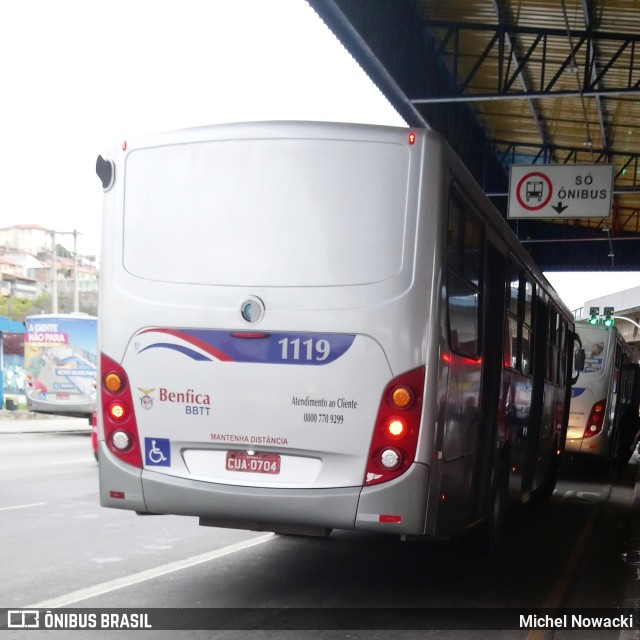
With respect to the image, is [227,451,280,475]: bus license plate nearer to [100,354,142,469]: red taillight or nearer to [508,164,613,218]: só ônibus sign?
[100,354,142,469]: red taillight

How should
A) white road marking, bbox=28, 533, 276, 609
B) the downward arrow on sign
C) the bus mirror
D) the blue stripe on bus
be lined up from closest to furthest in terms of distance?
the blue stripe on bus, white road marking, bbox=28, 533, 276, 609, the bus mirror, the downward arrow on sign

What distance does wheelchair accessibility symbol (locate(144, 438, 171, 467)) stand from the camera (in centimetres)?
646

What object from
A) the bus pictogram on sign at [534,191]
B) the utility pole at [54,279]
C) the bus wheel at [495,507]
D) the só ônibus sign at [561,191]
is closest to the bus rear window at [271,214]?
the bus wheel at [495,507]

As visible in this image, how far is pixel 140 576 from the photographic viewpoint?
24.0ft

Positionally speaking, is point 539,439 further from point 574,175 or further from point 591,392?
point 574,175

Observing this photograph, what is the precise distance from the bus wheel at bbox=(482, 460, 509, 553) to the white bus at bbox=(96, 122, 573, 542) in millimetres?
1716

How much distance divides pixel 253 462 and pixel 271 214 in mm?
1601

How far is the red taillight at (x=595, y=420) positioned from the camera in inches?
700

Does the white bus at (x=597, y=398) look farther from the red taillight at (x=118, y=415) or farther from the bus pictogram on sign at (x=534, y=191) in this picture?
the red taillight at (x=118, y=415)

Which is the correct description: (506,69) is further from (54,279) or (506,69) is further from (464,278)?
(54,279)

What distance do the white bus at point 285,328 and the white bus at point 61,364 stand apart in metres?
19.5

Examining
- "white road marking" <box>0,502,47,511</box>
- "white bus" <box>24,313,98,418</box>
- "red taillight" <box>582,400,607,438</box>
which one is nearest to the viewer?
"white road marking" <box>0,502,47,511</box>

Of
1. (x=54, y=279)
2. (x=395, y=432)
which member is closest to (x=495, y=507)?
(x=395, y=432)

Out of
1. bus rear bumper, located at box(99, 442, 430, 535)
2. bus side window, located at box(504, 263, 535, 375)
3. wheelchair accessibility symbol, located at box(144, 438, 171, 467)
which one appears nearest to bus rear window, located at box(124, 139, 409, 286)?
wheelchair accessibility symbol, located at box(144, 438, 171, 467)
